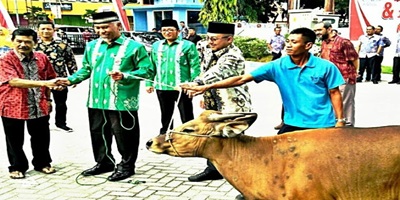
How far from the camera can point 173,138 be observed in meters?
3.31

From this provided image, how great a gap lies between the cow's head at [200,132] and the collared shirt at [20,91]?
2.67 m

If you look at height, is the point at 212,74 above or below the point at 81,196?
above

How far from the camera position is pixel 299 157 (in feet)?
9.80

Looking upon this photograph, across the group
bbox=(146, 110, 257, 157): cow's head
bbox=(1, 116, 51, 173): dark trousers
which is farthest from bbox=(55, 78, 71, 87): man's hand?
bbox=(146, 110, 257, 157): cow's head

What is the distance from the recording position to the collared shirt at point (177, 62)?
702 centimetres

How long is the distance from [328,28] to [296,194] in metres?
5.37

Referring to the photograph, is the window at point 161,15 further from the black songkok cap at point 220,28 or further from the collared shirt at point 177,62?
the black songkok cap at point 220,28

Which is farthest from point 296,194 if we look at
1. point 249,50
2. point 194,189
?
point 249,50

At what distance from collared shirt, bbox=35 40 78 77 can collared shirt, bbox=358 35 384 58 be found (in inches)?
389

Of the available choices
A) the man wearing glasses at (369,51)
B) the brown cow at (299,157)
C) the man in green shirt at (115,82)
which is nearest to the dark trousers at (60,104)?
the man in green shirt at (115,82)

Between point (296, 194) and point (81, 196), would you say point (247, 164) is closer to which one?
point (296, 194)

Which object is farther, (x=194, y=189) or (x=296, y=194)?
(x=194, y=189)

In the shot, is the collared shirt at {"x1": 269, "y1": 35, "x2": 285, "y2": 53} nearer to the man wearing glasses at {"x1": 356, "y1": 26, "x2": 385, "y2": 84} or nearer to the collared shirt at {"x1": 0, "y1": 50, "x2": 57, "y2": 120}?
the man wearing glasses at {"x1": 356, "y1": 26, "x2": 385, "y2": 84}

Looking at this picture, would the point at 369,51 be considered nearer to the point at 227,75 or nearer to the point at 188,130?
the point at 227,75
